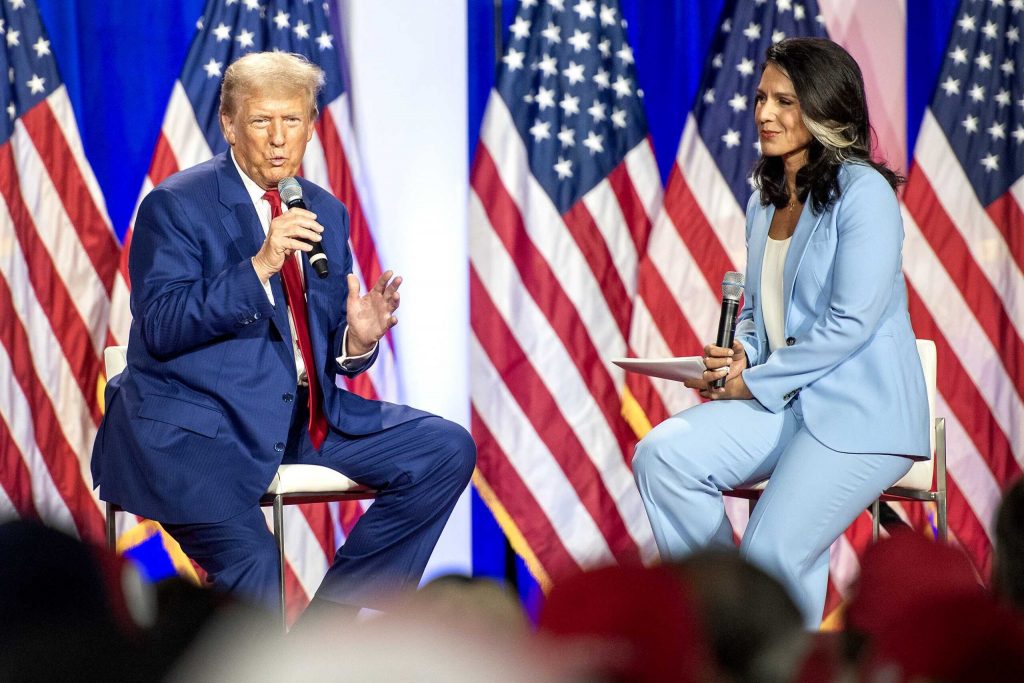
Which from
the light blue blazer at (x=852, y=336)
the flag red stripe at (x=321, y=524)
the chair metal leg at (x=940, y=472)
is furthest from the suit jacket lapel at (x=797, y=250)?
the flag red stripe at (x=321, y=524)

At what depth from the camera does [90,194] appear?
14.2 ft

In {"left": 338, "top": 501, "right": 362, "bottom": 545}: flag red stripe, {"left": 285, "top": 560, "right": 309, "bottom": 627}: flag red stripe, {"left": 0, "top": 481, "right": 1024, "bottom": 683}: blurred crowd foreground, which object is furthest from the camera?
{"left": 338, "top": 501, "right": 362, "bottom": 545}: flag red stripe

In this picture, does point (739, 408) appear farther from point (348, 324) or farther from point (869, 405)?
point (348, 324)

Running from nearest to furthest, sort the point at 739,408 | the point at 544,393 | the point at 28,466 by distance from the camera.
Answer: the point at 739,408 → the point at 28,466 → the point at 544,393

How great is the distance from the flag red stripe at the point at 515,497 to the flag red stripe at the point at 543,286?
42 centimetres

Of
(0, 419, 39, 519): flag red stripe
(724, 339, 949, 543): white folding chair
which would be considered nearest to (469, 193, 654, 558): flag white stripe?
(724, 339, 949, 543): white folding chair

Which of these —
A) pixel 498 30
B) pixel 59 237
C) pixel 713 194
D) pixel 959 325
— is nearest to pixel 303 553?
pixel 59 237

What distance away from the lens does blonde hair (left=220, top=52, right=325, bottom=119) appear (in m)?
3.30

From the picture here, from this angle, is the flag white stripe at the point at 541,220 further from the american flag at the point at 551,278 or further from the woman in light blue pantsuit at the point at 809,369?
the woman in light blue pantsuit at the point at 809,369

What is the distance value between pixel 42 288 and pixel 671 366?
240 centimetres

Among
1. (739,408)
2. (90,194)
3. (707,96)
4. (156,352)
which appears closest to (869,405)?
(739,408)

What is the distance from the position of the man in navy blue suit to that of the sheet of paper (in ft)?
1.86

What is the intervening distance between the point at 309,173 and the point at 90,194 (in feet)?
2.59

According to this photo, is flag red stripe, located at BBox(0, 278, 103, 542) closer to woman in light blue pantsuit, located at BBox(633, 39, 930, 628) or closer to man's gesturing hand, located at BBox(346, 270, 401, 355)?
man's gesturing hand, located at BBox(346, 270, 401, 355)
